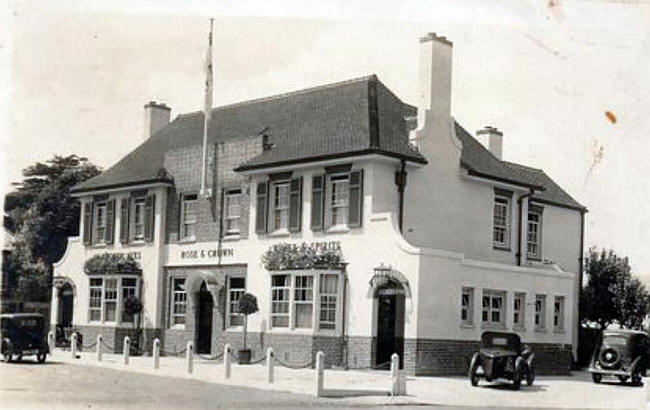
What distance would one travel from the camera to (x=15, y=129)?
18.0m

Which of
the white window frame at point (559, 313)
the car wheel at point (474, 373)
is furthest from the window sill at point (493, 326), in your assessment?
the car wheel at point (474, 373)

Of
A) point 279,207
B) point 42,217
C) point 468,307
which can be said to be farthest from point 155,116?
point 468,307

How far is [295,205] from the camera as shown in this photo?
90.6ft

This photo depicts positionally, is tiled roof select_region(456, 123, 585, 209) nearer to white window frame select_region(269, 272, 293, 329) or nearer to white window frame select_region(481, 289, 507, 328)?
white window frame select_region(481, 289, 507, 328)

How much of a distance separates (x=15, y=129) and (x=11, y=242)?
3342 millimetres

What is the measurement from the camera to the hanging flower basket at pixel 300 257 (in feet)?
87.0

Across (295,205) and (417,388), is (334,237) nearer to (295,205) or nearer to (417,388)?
(295,205)

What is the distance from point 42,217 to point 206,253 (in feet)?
19.5

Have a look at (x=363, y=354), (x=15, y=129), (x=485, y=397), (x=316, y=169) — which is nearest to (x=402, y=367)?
(x=363, y=354)

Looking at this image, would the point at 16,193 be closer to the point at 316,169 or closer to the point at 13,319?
the point at 13,319

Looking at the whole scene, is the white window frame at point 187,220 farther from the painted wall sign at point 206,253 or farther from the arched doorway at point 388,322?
the arched doorway at point 388,322

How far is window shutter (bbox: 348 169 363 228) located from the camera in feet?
86.0

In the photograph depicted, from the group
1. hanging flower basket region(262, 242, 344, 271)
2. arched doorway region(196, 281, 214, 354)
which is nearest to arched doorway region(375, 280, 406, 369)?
hanging flower basket region(262, 242, 344, 271)

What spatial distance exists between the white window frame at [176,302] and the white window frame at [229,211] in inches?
82.6
